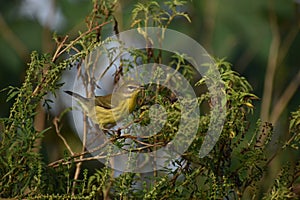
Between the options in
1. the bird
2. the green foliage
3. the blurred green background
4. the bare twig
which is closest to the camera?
the green foliage

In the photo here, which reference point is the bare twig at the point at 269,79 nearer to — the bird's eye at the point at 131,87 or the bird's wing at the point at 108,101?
the bird's wing at the point at 108,101

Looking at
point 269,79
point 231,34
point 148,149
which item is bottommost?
point 148,149

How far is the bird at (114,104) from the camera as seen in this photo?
86 centimetres

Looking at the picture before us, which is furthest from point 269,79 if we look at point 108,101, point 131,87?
point 131,87

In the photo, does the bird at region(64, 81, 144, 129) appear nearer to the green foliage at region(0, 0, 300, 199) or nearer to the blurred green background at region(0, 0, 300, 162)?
the green foliage at region(0, 0, 300, 199)

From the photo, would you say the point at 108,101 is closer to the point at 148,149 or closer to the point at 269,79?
the point at 148,149

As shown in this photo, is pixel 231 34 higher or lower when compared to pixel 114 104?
higher

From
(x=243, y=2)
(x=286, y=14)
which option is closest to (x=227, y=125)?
(x=286, y=14)

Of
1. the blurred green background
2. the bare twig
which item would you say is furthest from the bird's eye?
the blurred green background

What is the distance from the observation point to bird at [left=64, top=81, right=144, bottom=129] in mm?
860

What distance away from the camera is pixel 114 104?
3.16 feet

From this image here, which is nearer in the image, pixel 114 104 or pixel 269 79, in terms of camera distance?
pixel 114 104

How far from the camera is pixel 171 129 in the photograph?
757mm

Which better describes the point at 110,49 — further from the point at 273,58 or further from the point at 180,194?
the point at 273,58
